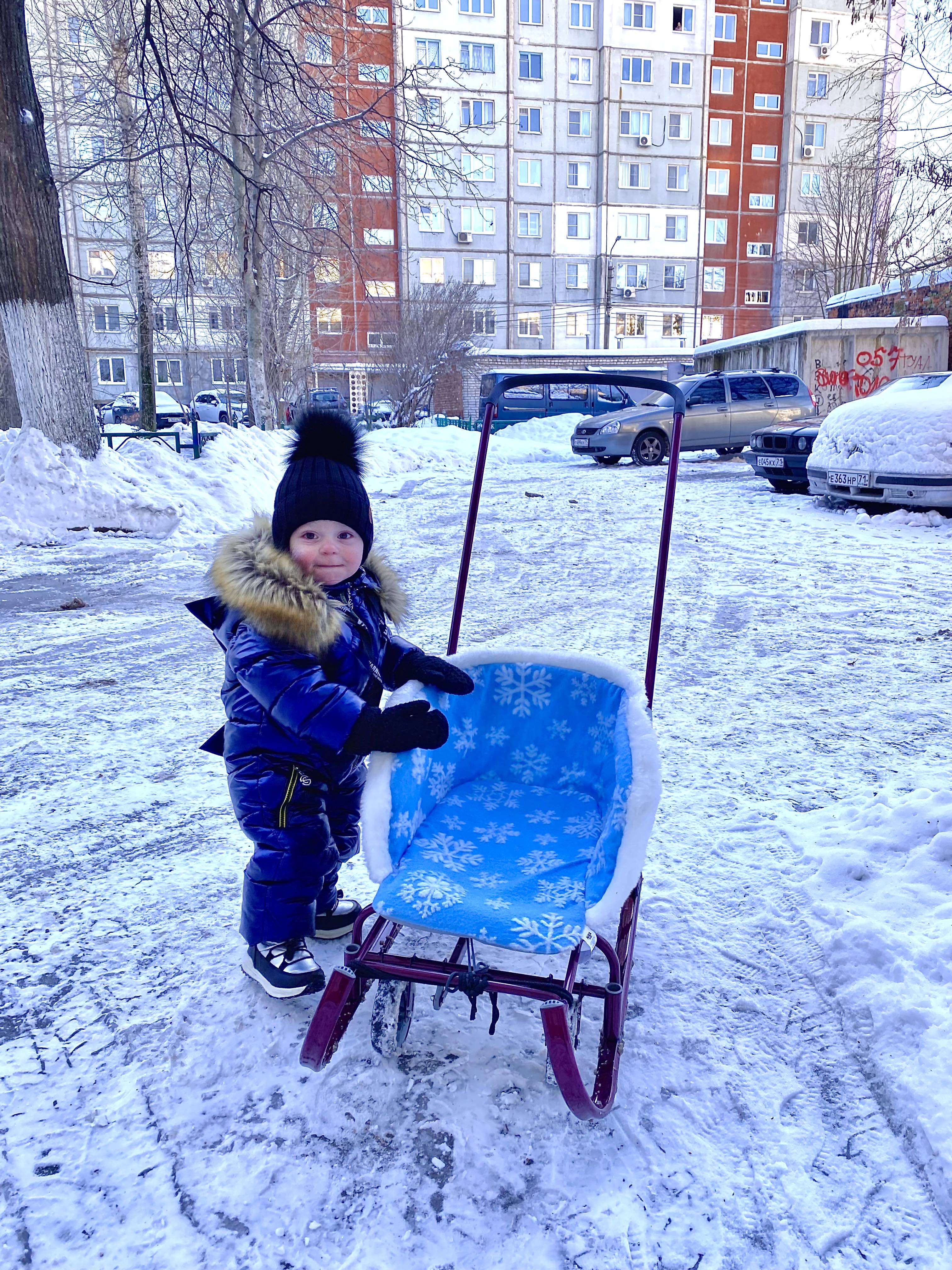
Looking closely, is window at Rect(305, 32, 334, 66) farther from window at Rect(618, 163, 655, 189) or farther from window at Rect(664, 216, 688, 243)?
window at Rect(664, 216, 688, 243)

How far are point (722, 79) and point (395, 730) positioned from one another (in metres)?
52.9

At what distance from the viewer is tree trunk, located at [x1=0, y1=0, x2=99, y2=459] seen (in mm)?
8031

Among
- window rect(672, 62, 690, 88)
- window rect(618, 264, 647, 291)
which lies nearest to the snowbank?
window rect(618, 264, 647, 291)

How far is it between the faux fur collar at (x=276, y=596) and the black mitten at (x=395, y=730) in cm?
22

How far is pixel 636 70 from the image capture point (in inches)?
1657

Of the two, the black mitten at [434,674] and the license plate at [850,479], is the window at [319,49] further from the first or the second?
the black mitten at [434,674]

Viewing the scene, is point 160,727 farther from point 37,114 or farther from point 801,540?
point 37,114

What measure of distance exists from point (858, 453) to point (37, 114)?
8771 mm

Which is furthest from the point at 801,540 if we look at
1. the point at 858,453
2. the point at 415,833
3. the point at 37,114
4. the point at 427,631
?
the point at 37,114

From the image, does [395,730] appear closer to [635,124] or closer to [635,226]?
[635,226]

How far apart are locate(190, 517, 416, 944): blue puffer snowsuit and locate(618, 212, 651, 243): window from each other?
1818 inches

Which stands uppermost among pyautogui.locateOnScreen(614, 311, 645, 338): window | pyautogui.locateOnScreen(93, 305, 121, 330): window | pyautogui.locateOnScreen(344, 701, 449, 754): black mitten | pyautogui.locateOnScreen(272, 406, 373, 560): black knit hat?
pyautogui.locateOnScreen(93, 305, 121, 330): window

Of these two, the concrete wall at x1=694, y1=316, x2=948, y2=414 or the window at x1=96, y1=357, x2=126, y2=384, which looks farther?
the window at x1=96, y1=357, x2=126, y2=384

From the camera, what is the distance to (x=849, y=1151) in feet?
5.38
